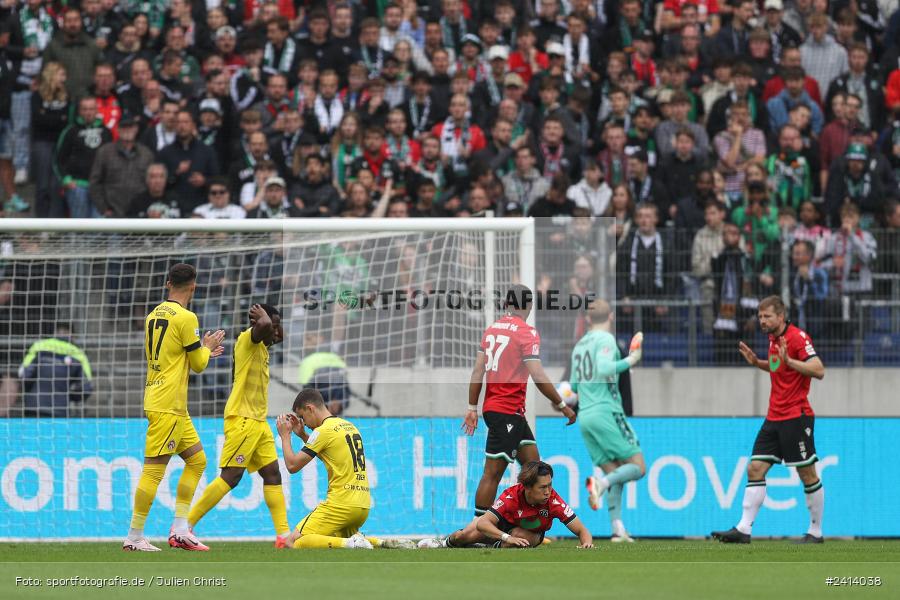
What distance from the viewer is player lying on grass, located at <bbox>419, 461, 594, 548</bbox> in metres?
10.8

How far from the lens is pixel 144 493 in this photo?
433 inches

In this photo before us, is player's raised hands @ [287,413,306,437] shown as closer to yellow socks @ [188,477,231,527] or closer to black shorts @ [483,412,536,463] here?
yellow socks @ [188,477,231,527]

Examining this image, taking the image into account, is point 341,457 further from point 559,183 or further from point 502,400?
point 559,183

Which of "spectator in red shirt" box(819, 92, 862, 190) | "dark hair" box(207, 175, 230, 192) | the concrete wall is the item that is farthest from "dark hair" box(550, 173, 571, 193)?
"dark hair" box(207, 175, 230, 192)

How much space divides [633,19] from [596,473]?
800 centimetres

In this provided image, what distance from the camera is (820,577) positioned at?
351 inches

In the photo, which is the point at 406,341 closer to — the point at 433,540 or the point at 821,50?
Result: the point at 433,540

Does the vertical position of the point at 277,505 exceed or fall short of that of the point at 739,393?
it falls short

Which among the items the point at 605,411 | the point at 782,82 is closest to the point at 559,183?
the point at 782,82

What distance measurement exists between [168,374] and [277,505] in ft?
4.79

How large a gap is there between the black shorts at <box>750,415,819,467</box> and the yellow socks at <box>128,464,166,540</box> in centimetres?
490

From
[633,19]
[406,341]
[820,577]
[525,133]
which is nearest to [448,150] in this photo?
[525,133]

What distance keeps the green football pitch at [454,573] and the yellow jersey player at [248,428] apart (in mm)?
447

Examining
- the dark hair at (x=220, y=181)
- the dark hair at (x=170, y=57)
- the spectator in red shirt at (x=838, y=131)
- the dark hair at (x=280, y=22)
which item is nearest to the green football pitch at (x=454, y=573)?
the dark hair at (x=220, y=181)
